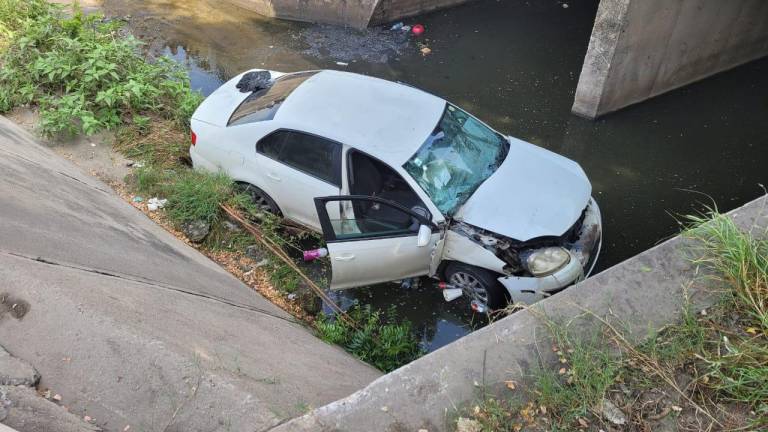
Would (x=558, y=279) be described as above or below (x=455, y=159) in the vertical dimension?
below

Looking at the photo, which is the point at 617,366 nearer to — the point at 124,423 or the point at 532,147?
the point at 124,423

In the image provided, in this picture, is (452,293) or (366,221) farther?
(452,293)

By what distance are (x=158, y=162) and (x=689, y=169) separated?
22.2ft

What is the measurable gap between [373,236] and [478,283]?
42.4 inches

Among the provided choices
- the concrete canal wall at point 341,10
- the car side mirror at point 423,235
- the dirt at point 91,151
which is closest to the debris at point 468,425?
the car side mirror at point 423,235

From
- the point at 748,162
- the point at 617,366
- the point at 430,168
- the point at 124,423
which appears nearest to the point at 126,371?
the point at 124,423

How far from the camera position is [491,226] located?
16.0 feet

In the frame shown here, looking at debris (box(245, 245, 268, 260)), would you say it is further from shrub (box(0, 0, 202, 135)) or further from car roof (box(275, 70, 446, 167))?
shrub (box(0, 0, 202, 135))

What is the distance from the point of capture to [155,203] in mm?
6023

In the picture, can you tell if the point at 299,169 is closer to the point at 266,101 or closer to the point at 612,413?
the point at 266,101

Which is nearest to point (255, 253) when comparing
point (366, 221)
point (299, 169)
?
point (299, 169)

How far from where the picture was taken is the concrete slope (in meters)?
3.07

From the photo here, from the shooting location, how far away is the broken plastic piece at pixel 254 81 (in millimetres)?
6324

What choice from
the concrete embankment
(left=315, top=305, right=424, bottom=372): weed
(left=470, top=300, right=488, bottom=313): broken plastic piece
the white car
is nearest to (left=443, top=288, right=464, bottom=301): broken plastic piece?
the white car
